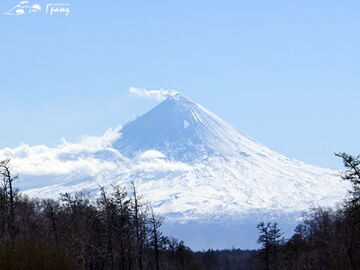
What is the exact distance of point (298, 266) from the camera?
212 ft

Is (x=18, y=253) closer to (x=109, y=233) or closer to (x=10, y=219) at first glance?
(x=10, y=219)

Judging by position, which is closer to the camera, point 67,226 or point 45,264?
point 45,264

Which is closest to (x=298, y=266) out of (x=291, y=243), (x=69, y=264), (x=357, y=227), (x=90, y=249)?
(x=291, y=243)

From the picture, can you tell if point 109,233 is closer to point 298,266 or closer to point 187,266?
point 298,266

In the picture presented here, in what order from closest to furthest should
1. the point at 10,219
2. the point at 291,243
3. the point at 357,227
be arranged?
1. the point at 10,219
2. the point at 357,227
3. the point at 291,243

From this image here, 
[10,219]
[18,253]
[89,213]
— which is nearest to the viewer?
[18,253]

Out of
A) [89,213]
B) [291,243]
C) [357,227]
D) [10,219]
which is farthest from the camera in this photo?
[291,243]

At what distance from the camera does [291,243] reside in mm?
69312

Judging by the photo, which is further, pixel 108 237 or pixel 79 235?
pixel 108 237

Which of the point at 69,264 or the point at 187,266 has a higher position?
the point at 187,266

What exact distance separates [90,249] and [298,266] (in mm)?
20626

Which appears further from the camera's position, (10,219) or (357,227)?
(357,227)

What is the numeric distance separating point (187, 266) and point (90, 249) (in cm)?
4269

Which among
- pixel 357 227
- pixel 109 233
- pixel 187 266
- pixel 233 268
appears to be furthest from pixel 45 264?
pixel 233 268
